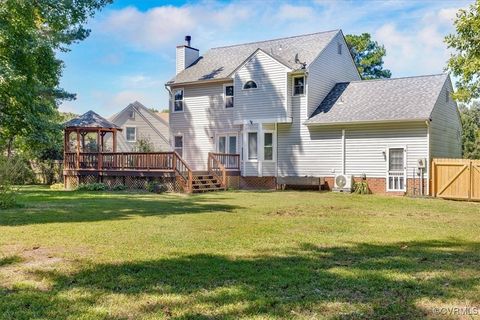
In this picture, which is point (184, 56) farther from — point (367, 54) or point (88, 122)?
point (367, 54)

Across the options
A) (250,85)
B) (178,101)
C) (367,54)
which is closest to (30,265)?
(250,85)

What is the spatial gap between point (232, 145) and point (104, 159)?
6831mm

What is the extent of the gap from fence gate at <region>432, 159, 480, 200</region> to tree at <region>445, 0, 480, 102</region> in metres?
2.63

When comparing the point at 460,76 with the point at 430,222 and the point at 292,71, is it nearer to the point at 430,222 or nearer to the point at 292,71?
the point at 292,71

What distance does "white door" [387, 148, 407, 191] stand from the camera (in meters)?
19.4

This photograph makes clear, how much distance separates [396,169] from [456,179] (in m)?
2.70

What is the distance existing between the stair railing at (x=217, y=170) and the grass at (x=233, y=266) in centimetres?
1044

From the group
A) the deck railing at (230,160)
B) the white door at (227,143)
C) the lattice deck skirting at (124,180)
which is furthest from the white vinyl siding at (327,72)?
the lattice deck skirting at (124,180)

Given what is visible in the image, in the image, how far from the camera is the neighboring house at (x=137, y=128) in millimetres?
39469

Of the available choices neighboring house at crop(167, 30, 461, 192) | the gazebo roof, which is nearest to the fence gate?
neighboring house at crop(167, 30, 461, 192)

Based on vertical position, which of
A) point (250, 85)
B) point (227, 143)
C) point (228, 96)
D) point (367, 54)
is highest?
point (367, 54)

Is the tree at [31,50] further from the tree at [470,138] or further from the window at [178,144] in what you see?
the tree at [470,138]

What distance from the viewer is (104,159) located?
2261 cm

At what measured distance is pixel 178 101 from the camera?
26.6 metres
